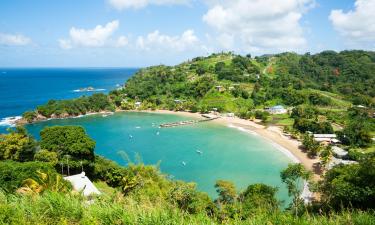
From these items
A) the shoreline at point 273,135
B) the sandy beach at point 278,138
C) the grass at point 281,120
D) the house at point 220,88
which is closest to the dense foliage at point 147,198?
the shoreline at point 273,135

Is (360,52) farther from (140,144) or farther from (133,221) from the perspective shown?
(133,221)

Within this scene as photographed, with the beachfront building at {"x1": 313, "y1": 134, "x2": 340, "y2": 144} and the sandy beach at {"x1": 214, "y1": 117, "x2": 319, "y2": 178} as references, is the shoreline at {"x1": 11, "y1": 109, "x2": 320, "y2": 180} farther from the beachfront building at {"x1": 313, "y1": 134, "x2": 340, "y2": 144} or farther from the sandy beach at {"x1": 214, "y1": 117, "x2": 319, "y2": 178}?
the beachfront building at {"x1": 313, "y1": 134, "x2": 340, "y2": 144}

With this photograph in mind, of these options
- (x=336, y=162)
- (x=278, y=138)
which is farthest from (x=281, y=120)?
(x=336, y=162)

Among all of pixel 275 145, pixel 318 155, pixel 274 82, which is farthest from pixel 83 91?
pixel 318 155

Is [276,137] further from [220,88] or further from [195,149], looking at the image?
[220,88]

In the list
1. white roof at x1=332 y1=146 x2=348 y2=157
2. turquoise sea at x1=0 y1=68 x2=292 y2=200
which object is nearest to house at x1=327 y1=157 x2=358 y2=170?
white roof at x1=332 y1=146 x2=348 y2=157
